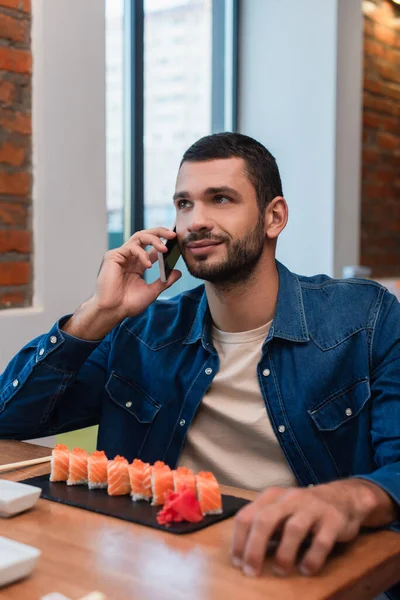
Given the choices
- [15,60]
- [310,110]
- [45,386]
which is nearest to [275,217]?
[45,386]

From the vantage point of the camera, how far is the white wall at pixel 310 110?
384 centimetres

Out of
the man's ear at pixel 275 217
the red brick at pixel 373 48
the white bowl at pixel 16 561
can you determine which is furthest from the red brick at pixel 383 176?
the white bowl at pixel 16 561

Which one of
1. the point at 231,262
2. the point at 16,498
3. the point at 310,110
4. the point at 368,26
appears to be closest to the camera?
the point at 16,498

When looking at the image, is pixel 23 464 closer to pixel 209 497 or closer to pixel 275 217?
pixel 209 497

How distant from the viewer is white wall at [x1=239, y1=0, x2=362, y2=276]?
384cm

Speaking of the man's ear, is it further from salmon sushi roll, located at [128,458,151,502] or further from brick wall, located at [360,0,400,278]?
brick wall, located at [360,0,400,278]

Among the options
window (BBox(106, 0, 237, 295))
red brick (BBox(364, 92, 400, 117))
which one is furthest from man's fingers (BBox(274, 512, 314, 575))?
red brick (BBox(364, 92, 400, 117))

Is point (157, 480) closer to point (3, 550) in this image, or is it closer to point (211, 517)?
point (211, 517)

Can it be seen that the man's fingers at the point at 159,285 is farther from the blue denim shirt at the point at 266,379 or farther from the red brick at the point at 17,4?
the red brick at the point at 17,4

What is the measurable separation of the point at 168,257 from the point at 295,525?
0.87 m

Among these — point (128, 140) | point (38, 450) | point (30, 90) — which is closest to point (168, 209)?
point (128, 140)

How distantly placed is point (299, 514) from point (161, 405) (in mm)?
728

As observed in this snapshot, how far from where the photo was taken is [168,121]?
3631 mm

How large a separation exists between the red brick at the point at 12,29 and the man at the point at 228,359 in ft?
3.22
